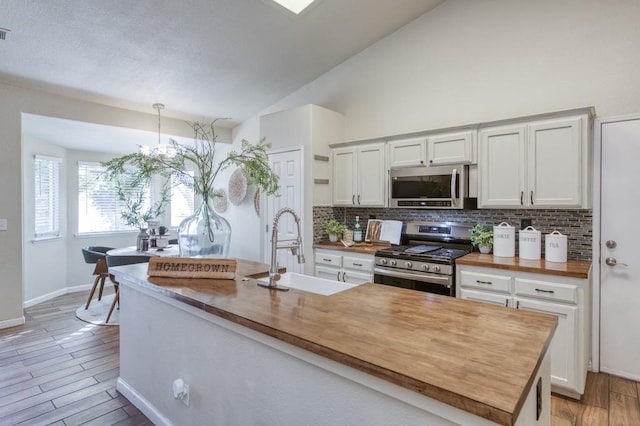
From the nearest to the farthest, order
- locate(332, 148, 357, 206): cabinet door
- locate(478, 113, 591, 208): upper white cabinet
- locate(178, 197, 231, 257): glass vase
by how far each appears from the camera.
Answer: locate(178, 197, 231, 257): glass vase
locate(478, 113, 591, 208): upper white cabinet
locate(332, 148, 357, 206): cabinet door

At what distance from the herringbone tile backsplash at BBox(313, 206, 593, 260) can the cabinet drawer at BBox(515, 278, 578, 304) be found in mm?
698

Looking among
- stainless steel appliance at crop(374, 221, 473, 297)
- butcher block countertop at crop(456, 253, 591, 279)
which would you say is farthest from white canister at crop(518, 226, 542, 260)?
stainless steel appliance at crop(374, 221, 473, 297)

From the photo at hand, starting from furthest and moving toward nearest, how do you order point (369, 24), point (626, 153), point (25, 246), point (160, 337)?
point (25, 246) < point (369, 24) < point (626, 153) < point (160, 337)

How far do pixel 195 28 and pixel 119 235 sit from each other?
13.9ft

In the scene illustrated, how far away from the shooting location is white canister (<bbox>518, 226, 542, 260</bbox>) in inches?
117

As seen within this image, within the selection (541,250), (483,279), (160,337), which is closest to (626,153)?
(541,250)

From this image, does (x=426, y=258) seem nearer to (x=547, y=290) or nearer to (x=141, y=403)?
(x=547, y=290)

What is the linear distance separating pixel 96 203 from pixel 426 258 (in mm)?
5421

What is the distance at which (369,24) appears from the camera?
3.81 meters

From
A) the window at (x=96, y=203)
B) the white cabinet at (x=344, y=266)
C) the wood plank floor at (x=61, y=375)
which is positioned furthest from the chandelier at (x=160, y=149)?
the white cabinet at (x=344, y=266)

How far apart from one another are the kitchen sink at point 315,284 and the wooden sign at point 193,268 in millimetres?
239

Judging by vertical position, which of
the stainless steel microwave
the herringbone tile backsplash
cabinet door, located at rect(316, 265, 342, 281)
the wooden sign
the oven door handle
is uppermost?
the stainless steel microwave

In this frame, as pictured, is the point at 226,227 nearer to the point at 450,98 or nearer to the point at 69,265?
the point at 450,98

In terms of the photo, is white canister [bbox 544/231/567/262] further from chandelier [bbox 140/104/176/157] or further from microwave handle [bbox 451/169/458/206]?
chandelier [bbox 140/104/176/157]
